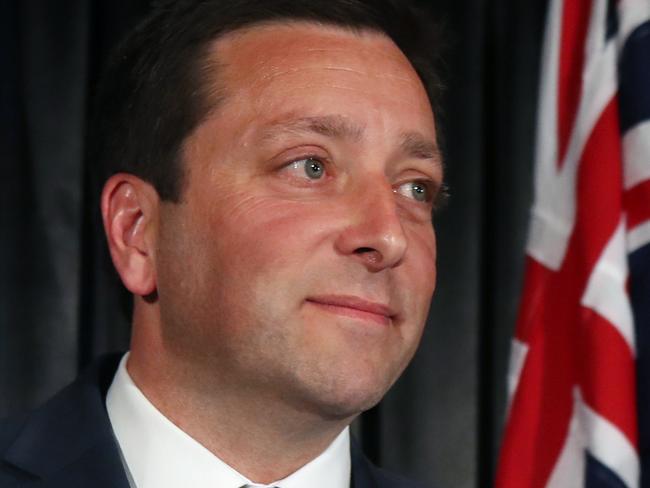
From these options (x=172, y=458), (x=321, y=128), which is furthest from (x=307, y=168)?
(x=172, y=458)

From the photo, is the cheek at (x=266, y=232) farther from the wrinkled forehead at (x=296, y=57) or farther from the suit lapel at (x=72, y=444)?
the suit lapel at (x=72, y=444)

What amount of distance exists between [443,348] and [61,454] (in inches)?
39.2

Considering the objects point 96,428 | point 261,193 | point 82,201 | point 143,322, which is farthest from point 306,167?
point 82,201

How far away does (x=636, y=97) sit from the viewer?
2133 millimetres

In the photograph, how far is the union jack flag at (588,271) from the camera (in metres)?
2.09

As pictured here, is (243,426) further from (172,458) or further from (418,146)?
(418,146)

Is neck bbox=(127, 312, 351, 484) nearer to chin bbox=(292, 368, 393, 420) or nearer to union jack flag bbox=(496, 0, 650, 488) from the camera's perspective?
chin bbox=(292, 368, 393, 420)

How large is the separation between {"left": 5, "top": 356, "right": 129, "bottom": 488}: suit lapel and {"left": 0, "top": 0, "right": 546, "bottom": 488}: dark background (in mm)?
541

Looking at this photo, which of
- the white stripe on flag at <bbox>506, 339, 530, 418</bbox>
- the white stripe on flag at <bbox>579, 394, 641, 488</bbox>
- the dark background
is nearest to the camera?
the white stripe on flag at <bbox>579, 394, 641, 488</bbox>

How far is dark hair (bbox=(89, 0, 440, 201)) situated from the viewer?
183 cm

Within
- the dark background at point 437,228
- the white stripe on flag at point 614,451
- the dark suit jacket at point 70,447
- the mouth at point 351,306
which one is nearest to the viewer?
the mouth at point 351,306

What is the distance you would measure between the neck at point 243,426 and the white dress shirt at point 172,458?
0.02 meters

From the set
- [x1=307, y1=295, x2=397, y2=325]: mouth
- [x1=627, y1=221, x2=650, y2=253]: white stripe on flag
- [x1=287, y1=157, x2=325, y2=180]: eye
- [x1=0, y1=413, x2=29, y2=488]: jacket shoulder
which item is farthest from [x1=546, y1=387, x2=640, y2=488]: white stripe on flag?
[x1=0, y1=413, x2=29, y2=488]: jacket shoulder

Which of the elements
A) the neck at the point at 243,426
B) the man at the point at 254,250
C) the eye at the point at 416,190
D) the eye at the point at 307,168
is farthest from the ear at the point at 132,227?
the eye at the point at 416,190
